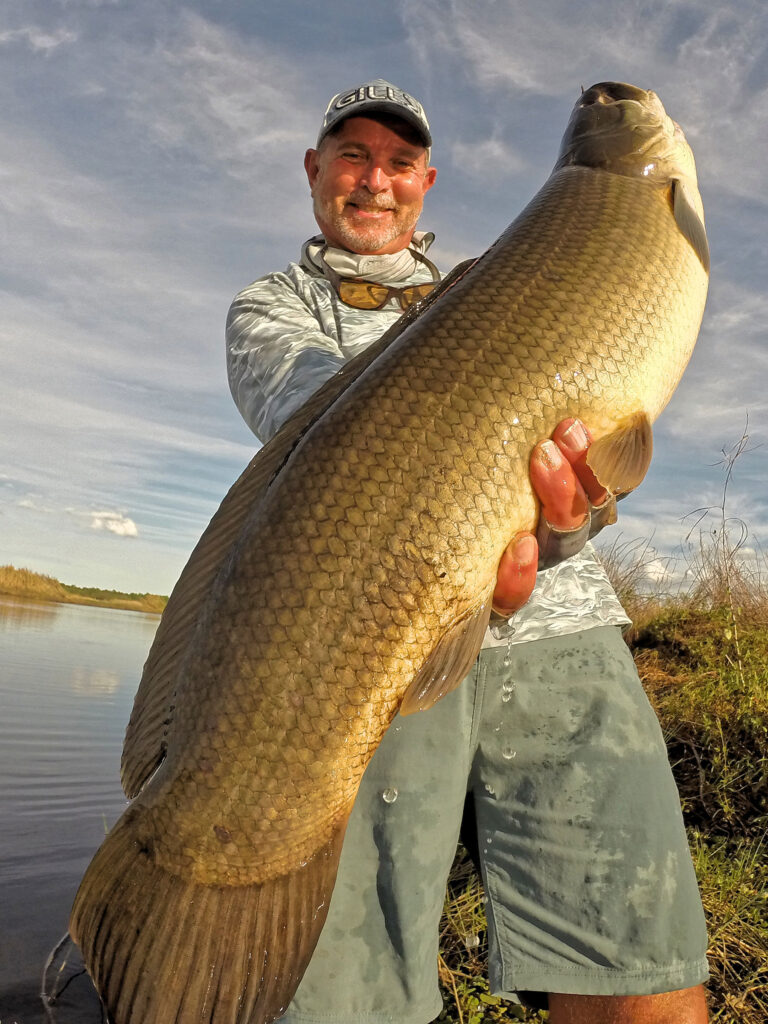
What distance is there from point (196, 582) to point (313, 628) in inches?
18.3

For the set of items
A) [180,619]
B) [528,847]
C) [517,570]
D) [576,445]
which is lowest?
[528,847]

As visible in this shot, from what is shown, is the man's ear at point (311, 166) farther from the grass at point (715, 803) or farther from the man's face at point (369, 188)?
the grass at point (715, 803)

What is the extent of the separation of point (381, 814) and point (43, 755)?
617 cm

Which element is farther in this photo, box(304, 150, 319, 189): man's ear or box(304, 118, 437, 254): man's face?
box(304, 150, 319, 189): man's ear

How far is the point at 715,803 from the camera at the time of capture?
4.11 metres

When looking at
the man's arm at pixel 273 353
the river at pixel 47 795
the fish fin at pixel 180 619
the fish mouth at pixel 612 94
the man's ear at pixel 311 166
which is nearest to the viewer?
the fish fin at pixel 180 619

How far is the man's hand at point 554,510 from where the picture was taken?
1.81m

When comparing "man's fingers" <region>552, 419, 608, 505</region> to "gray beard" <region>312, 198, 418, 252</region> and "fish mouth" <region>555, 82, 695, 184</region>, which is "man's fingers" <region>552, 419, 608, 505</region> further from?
"gray beard" <region>312, 198, 418, 252</region>

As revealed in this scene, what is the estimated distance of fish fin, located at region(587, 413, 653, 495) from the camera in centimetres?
193

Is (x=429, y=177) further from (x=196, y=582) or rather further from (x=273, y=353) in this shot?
(x=196, y=582)

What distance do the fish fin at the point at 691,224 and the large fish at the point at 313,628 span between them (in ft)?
1.90

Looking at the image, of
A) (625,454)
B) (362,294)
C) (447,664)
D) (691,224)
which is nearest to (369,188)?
(362,294)

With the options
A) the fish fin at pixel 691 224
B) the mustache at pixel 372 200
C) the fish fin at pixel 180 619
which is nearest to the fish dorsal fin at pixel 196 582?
the fish fin at pixel 180 619

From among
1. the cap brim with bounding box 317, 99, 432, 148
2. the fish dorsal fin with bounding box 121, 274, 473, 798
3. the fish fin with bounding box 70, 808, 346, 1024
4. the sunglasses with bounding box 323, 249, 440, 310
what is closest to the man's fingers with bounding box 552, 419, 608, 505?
the fish dorsal fin with bounding box 121, 274, 473, 798
